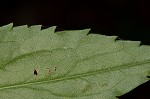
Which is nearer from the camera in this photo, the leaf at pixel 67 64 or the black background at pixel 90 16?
the leaf at pixel 67 64

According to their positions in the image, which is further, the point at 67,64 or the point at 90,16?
A: the point at 90,16

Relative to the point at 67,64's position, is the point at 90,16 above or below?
above

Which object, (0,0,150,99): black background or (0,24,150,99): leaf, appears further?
(0,0,150,99): black background

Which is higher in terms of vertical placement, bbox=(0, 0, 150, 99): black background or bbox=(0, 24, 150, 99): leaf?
bbox=(0, 0, 150, 99): black background

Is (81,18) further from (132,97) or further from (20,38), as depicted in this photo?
(20,38)
